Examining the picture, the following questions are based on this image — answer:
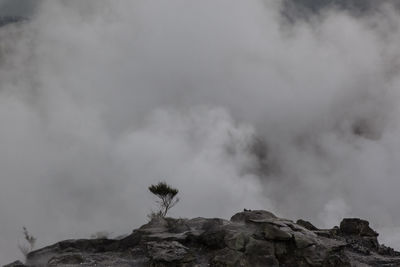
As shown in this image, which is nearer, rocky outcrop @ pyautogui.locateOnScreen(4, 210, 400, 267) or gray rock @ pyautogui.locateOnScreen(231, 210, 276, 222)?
rocky outcrop @ pyautogui.locateOnScreen(4, 210, 400, 267)

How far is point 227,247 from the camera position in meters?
25.7

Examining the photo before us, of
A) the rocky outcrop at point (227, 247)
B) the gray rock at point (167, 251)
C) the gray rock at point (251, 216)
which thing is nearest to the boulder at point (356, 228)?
the rocky outcrop at point (227, 247)

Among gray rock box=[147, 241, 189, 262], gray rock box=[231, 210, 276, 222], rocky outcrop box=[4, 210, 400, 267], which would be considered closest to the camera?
rocky outcrop box=[4, 210, 400, 267]

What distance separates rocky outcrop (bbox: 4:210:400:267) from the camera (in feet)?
82.3

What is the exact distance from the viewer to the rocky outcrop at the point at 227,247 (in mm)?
25094

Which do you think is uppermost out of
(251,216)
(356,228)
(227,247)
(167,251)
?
(356,228)

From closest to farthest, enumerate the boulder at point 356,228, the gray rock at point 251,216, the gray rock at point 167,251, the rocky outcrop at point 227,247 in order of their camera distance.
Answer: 1. the rocky outcrop at point 227,247
2. the gray rock at point 167,251
3. the gray rock at point 251,216
4. the boulder at point 356,228

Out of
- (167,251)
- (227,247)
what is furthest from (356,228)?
(167,251)

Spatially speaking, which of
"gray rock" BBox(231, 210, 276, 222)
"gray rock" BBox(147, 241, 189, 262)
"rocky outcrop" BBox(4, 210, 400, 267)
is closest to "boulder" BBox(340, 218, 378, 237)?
"rocky outcrop" BBox(4, 210, 400, 267)

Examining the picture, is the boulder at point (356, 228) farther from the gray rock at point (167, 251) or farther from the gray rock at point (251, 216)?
the gray rock at point (167, 251)

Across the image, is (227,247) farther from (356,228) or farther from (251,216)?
(356,228)

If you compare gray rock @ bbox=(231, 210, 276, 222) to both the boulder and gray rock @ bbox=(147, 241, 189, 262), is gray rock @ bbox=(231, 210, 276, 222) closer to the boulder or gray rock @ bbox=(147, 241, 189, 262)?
gray rock @ bbox=(147, 241, 189, 262)

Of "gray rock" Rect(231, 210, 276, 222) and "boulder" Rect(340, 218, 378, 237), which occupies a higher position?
"boulder" Rect(340, 218, 378, 237)

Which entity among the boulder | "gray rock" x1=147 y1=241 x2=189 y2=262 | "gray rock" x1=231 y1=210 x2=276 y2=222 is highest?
the boulder
